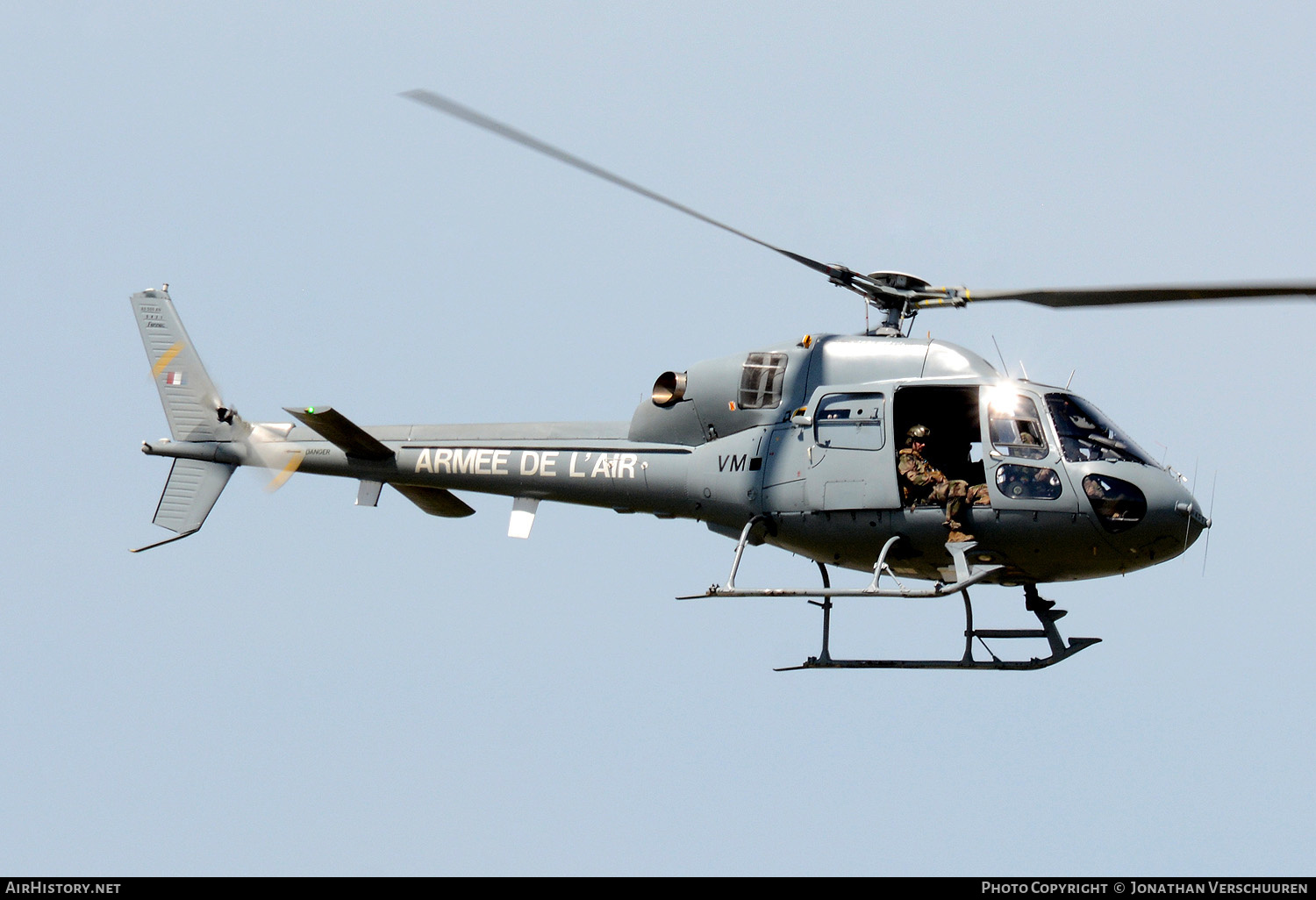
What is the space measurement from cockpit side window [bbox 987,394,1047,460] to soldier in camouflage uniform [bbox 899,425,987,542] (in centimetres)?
42

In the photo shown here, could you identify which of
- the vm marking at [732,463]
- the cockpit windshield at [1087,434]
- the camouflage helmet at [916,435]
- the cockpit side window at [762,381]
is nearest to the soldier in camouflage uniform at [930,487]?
the camouflage helmet at [916,435]

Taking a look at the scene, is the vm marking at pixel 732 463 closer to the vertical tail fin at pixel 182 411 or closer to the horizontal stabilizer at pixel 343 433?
the horizontal stabilizer at pixel 343 433

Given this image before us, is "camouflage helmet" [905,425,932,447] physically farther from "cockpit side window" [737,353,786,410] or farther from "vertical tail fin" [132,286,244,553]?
"vertical tail fin" [132,286,244,553]

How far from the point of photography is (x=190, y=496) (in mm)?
18141

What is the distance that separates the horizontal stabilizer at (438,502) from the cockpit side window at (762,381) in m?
4.05

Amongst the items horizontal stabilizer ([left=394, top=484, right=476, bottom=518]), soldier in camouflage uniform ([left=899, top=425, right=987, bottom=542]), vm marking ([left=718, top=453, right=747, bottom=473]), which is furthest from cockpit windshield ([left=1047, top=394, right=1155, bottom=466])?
horizontal stabilizer ([left=394, top=484, right=476, bottom=518])

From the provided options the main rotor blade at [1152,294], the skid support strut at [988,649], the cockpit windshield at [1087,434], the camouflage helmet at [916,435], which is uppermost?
the main rotor blade at [1152,294]

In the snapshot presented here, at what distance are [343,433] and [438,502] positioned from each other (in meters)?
1.42

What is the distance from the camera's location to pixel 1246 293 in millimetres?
11859

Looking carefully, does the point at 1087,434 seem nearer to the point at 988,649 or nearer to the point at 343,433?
the point at 988,649

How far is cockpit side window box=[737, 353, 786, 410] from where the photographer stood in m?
14.9

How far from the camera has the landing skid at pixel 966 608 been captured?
44.1 ft
